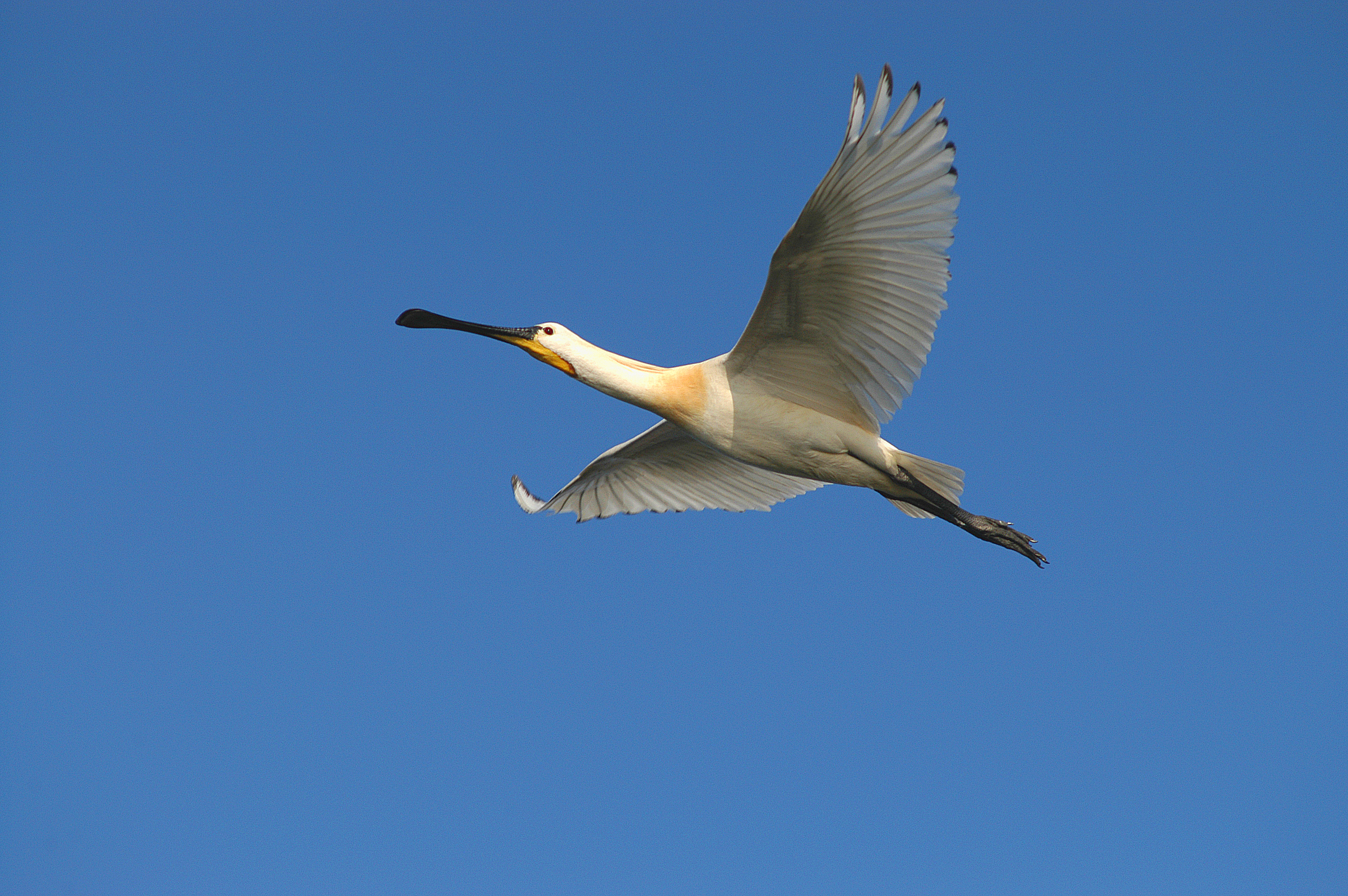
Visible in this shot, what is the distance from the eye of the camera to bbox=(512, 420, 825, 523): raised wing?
9430 millimetres

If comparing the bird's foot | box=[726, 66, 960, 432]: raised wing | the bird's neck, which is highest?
box=[726, 66, 960, 432]: raised wing

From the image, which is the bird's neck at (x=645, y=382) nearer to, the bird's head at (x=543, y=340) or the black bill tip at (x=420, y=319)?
the bird's head at (x=543, y=340)

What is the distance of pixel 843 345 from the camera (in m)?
7.17

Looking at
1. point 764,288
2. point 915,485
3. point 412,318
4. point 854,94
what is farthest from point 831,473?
point 412,318

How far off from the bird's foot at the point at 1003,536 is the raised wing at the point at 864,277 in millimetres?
1132

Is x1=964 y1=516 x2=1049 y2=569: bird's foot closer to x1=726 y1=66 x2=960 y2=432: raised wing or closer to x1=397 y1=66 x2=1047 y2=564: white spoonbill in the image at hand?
x1=397 y1=66 x2=1047 y2=564: white spoonbill

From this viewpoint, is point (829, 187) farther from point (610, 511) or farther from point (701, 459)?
point (610, 511)

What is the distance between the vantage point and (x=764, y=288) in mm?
6891

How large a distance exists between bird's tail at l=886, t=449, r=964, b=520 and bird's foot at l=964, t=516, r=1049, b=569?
29 cm

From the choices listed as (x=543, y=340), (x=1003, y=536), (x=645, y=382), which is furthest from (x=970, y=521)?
(x=543, y=340)

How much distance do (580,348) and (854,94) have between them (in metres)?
3.01

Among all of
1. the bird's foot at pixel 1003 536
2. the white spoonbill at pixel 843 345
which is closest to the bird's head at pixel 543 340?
the white spoonbill at pixel 843 345

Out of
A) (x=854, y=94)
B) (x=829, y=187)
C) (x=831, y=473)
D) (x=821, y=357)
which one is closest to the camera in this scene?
(x=854, y=94)

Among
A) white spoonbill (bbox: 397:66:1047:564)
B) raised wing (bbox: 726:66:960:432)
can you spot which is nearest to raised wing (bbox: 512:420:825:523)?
white spoonbill (bbox: 397:66:1047:564)
